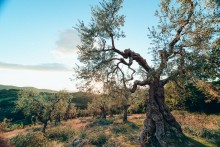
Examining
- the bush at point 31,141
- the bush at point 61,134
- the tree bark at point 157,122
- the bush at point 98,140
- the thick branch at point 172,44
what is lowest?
the bush at point 61,134

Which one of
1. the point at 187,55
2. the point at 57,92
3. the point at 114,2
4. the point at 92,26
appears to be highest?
the point at 114,2

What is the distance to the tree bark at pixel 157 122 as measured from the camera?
18656mm

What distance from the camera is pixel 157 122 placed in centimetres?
1919

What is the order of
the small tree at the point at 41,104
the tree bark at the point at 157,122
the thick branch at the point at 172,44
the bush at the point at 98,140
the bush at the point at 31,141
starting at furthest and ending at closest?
the small tree at the point at 41,104, the bush at the point at 98,140, the tree bark at the point at 157,122, the bush at the point at 31,141, the thick branch at the point at 172,44

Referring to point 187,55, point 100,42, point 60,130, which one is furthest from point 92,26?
point 60,130

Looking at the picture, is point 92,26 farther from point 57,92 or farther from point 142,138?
point 57,92

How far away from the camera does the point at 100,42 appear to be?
20.7 m

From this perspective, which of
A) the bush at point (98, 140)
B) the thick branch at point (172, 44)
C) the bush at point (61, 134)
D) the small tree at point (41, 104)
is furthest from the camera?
the small tree at point (41, 104)

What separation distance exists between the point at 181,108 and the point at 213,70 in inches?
898

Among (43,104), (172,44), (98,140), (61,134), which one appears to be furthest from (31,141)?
(43,104)

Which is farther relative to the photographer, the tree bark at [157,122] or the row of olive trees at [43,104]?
the row of olive trees at [43,104]

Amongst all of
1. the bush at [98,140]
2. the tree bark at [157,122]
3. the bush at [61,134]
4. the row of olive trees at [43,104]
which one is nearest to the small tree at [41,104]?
the row of olive trees at [43,104]

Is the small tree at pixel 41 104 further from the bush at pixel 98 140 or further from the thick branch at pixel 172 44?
the thick branch at pixel 172 44

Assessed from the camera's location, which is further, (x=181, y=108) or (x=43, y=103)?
(x=181, y=108)
